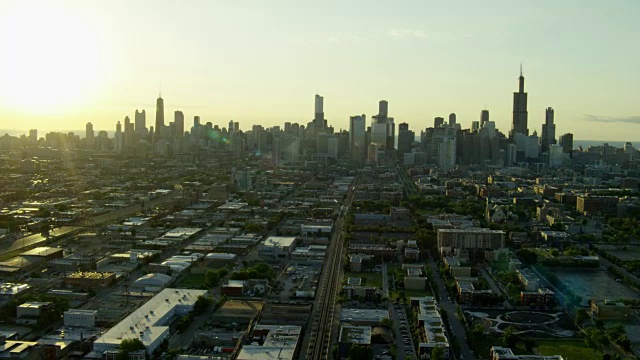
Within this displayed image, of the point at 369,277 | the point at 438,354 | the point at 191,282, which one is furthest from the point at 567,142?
the point at 438,354

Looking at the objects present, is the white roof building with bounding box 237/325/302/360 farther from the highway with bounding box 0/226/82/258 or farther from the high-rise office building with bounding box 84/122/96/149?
the high-rise office building with bounding box 84/122/96/149

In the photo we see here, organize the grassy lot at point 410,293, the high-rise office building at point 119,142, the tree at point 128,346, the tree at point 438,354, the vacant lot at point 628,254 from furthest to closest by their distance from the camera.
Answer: the high-rise office building at point 119,142
the vacant lot at point 628,254
the grassy lot at point 410,293
the tree at point 438,354
the tree at point 128,346

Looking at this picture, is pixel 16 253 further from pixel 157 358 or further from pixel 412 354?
pixel 412 354

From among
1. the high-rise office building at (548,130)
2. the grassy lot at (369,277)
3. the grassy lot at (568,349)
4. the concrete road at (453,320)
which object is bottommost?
the grassy lot at (568,349)

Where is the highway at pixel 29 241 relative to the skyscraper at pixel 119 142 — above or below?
below

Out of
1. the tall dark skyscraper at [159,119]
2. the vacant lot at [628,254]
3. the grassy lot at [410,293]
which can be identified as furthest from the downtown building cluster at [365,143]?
the grassy lot at [410,293]

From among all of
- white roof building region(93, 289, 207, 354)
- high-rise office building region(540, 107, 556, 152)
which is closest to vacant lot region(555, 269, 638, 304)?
white roof building region(93, 289, 207, 354)

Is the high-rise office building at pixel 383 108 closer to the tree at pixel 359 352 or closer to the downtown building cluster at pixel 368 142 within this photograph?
the downtown building cluster at pixel 368 142
